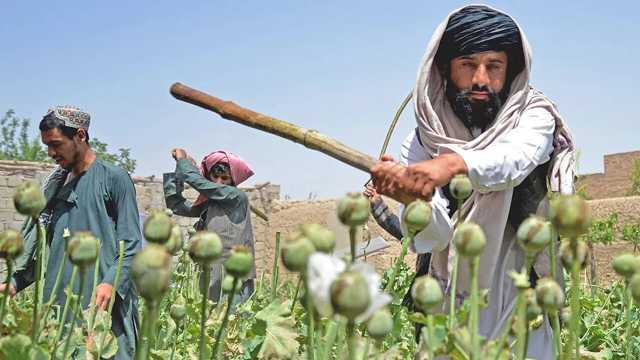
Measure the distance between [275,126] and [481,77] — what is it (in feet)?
1.63

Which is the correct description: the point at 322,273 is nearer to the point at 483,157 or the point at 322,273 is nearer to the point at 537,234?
the point at 537,234

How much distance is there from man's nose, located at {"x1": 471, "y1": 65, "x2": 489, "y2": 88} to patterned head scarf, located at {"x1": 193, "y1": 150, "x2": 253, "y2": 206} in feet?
10.4

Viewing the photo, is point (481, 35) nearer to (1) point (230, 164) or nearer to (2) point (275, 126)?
(2) point (275, 126)

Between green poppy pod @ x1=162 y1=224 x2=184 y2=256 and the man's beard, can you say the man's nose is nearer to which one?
the man's beard

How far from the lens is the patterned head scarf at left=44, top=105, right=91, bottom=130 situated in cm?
319

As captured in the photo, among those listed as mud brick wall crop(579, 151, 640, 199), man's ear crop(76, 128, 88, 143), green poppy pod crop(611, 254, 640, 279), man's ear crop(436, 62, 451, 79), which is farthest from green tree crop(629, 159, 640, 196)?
green poppy pod crop(611, 254, 640, 279)

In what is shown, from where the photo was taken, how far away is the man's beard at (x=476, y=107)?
6.52ft

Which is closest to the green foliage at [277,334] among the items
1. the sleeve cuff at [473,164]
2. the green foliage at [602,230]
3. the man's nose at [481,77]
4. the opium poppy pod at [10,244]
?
the sleeve cuff at [473,164]

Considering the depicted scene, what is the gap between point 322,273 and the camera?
66cm

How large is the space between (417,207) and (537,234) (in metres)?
0.17

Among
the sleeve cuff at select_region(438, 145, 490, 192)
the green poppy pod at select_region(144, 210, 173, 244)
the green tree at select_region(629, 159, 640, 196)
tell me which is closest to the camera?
the green poppy pod at select_region(144, 210, 173, 244)

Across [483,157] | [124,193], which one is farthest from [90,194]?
[483,157]

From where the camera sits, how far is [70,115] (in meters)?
3.21

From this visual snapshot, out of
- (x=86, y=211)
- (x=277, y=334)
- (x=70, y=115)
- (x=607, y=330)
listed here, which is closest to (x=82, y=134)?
(x=70, y=115)
